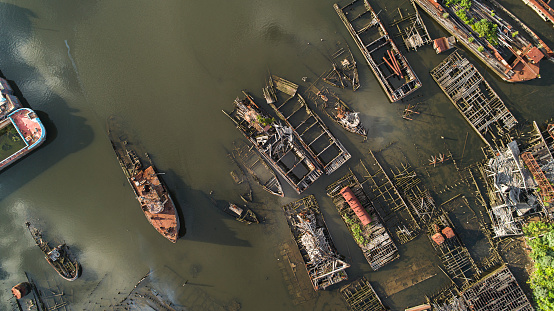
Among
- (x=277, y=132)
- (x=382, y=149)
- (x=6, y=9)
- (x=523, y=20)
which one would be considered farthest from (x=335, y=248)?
(x=6, y=9)

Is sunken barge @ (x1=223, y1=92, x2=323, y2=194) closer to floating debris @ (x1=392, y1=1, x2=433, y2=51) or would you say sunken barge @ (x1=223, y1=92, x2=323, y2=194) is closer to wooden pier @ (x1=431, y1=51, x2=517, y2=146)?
floating debris @ (x1=392, y1=1, x2=433, y2=51)

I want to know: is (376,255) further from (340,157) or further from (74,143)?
(74,143)

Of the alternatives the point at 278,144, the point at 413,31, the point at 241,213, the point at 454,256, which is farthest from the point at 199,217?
→ the point at 413,31

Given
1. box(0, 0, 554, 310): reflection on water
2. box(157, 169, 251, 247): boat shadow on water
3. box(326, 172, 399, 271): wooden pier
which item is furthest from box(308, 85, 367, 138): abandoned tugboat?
box(157, 169, 251, 247): boat shadow on water

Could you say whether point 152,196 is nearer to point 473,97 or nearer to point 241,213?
point 241,213

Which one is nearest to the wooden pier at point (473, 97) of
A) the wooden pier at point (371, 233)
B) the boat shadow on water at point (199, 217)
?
the wooden pier at point (371, 233)
